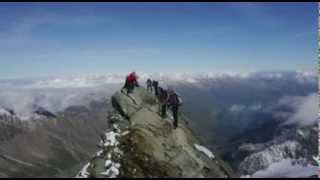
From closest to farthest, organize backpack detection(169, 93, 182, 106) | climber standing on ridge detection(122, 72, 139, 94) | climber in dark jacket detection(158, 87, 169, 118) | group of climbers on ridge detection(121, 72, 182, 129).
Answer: group of climbers on ridge detection(121, 72, 182, 129) < backpack detection(169, 93, 182, 106) < climber in dark jacket detection(158, 87, 169, 118) < climber standing on ridge detection(122, 72, 139, 94)

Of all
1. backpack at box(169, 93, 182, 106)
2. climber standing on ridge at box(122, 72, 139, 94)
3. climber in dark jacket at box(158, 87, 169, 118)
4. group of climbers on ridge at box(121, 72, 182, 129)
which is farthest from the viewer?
climber standing on ridge at box(122, 72, 139, 94)

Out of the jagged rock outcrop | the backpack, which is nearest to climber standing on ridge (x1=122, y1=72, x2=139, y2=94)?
the backpack

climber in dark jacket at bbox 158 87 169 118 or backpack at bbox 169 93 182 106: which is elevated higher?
backpack at bbox 169 93 182 106

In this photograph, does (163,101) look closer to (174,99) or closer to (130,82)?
(174,99)

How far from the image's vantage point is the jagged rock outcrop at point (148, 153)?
45.3 metres

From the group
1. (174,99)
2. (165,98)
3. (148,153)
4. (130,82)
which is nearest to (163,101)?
(165,98)

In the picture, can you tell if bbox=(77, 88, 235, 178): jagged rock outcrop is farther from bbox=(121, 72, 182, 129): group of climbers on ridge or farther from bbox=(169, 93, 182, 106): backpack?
bbox=(169, 93, 182, 106): backpack

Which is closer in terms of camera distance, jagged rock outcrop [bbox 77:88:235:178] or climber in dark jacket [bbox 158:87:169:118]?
jagged rock outcrop [bbox 77:88:235:178]

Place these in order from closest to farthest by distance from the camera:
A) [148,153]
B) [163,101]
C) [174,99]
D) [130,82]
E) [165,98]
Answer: [148,153] → [174,99] → [163,101] → [165,98] → [130,82]

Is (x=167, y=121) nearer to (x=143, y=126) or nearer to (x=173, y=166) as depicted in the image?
(x=143, y=126)

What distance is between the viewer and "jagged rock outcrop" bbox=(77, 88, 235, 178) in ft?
149

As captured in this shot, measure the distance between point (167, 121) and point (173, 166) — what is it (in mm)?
13679

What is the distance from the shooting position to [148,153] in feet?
154

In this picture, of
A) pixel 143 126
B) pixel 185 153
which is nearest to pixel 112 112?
pixel 143 126
